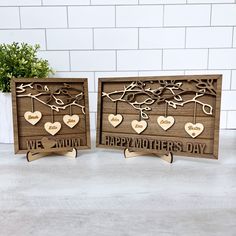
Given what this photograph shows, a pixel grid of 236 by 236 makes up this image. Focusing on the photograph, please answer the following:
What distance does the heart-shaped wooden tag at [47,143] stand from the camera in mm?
798

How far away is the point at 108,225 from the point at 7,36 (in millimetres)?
896

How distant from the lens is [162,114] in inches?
30.9

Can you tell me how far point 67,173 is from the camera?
70cm

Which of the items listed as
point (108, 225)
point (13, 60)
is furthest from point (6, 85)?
point (108, 225)

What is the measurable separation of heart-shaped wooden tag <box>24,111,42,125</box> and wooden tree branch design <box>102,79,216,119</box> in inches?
8.4

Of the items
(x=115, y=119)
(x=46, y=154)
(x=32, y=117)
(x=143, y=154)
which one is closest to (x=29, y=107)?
(x=32, y=117)

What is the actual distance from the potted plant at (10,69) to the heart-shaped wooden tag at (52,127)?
0.62 feet

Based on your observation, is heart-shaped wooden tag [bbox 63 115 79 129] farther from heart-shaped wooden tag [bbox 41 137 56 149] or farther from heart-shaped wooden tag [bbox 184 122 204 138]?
heart-shaped wooden tag [bbox 184 122 204 138]

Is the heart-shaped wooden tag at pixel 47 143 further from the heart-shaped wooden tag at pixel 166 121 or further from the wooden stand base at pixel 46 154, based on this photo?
the heart-shaped wooden tag at pixel 166 121

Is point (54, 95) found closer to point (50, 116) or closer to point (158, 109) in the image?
point (50, 116)

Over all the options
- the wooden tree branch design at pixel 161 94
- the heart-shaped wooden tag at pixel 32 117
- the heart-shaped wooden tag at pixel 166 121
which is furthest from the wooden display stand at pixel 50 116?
the heart-shaped wooden tag at pixel 166 121

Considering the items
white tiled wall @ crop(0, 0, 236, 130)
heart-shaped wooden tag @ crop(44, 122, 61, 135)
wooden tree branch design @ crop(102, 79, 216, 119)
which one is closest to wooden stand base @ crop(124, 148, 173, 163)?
wooden tree branch design @ crop(102, 79, 216, 119)

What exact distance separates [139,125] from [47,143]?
0.94 ft

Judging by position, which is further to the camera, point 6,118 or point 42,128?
point 6,118
